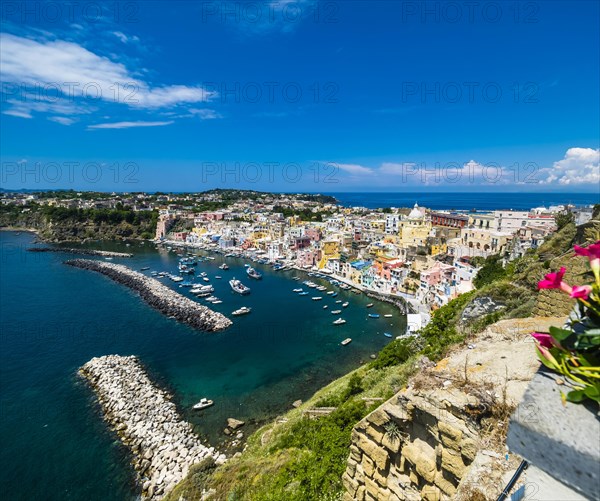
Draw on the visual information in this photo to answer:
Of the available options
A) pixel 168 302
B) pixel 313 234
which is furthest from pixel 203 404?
pixel 313 234

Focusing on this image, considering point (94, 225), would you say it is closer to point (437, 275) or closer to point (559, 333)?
point (437, 275)

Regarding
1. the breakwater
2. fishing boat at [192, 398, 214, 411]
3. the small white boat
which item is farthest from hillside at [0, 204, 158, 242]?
fishing boat at [192, 398, 214, 411]

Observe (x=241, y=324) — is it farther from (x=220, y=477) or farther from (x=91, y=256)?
(x=91, y=256)

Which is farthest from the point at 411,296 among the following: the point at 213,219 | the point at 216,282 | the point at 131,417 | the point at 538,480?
the point at 213,219

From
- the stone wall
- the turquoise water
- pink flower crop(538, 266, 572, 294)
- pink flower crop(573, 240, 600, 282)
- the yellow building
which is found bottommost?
the turquoise water

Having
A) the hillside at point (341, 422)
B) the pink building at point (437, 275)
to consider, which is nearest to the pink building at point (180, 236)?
the pink building at point (437, 275)

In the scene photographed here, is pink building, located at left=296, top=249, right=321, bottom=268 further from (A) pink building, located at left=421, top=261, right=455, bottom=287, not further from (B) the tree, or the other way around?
(B) the tree
